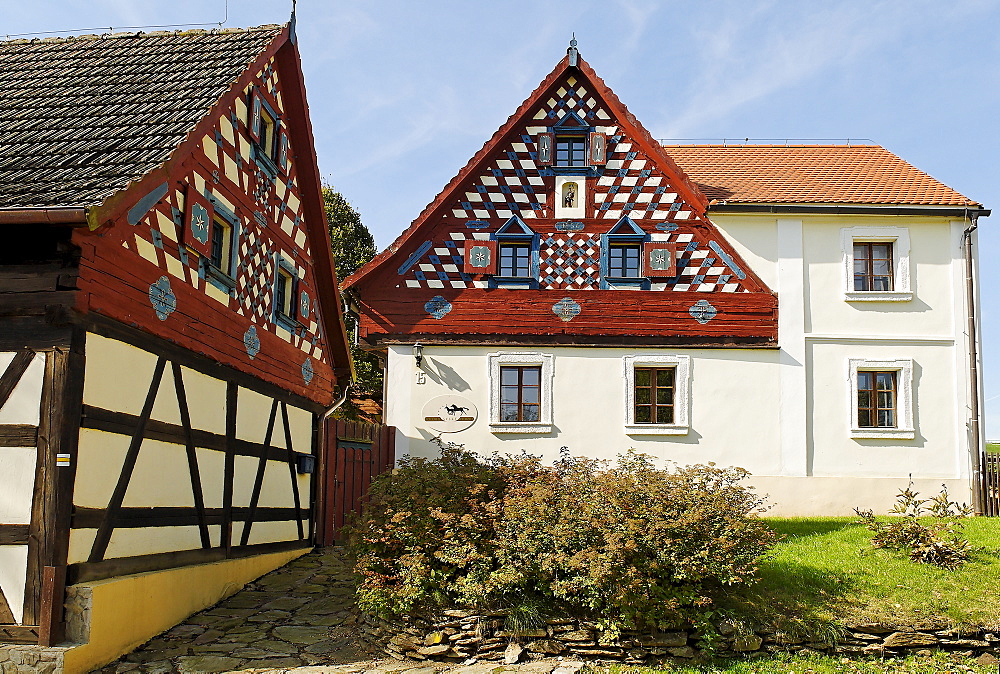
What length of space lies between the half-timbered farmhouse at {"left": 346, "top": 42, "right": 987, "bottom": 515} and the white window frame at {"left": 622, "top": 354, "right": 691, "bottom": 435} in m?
0.04

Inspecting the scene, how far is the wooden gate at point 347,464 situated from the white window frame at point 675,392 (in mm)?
4167

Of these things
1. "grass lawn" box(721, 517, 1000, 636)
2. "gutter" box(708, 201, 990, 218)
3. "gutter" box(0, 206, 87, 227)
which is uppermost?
"gutter" box(708, 201, 990, 218)

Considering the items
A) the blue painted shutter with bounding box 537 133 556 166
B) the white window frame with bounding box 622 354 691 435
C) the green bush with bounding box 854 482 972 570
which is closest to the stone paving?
the green bush with bounding box 854 482 972 570

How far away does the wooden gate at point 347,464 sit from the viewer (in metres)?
15.5

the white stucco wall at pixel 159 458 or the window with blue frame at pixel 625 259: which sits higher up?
the window with blue frame at pixel 625 259

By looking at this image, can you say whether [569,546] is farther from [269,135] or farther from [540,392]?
[540,392]

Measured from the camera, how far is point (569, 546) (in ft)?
29.3

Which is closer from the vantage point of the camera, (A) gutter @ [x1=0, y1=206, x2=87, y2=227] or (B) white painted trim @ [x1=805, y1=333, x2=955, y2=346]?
(A) gutter @ [x1=0, y1=206, x2=87, y2=227]

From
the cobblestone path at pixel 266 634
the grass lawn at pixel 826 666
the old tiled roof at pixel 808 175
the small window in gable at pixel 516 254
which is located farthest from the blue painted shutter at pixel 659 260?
the grass lawn at pixel 826 666

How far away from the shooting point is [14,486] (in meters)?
8.02

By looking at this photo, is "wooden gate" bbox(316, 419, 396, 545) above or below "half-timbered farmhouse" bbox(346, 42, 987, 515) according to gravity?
below

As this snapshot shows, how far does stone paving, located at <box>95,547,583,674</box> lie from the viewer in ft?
28.3

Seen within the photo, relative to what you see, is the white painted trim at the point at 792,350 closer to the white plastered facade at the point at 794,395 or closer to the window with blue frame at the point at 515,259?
the white plastered facade at the point at 794,395

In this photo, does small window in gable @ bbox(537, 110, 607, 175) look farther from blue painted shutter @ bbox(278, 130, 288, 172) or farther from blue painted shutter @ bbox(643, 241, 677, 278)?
blue painted shutter @ bbox(278, 130, 288, 172)
